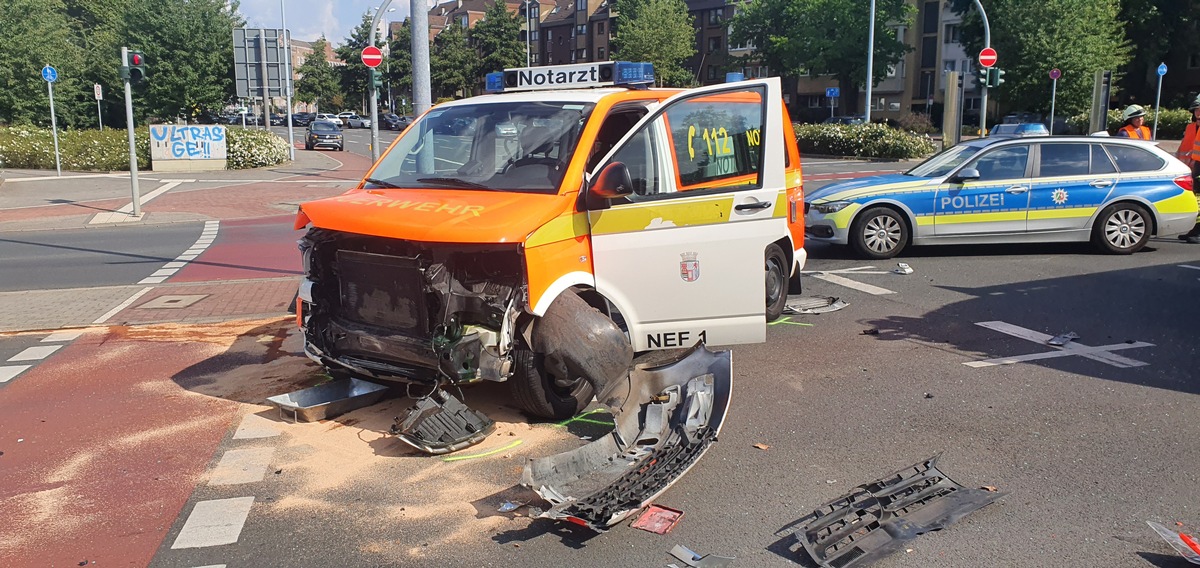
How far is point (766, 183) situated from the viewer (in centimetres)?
636

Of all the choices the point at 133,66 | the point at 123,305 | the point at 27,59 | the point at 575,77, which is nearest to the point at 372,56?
the point at 133,66

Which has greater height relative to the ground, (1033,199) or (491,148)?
(491,148)

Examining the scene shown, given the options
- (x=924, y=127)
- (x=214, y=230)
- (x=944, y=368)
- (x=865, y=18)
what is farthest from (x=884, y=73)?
(x=944, y=368)

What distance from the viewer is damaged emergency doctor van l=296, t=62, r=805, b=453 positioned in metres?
5.29

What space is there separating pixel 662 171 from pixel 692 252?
0.70 m

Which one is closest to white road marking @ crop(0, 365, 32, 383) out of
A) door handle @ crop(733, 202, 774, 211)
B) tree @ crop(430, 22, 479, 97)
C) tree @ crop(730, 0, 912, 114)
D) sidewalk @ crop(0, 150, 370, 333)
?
sidewalk @ crop(0, 150, 370, 333)

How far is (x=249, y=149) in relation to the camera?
32.8 meters

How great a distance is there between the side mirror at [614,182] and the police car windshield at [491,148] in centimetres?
31

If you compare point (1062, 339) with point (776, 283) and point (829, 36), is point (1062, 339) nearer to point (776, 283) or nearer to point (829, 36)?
point (776, 283)

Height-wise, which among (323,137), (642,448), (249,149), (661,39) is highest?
(661,39)

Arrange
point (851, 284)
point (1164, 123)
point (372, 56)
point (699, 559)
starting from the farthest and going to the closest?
point (1164, 123)
point (372, 56)
point (851, 284)
point (699, 559)

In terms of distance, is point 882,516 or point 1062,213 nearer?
point 882,516

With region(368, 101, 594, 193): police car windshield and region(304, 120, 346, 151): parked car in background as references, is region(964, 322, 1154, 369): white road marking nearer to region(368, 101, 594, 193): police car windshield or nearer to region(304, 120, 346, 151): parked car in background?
region(368, 101, 594, 193): police car windshield

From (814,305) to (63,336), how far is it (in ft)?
23.4
